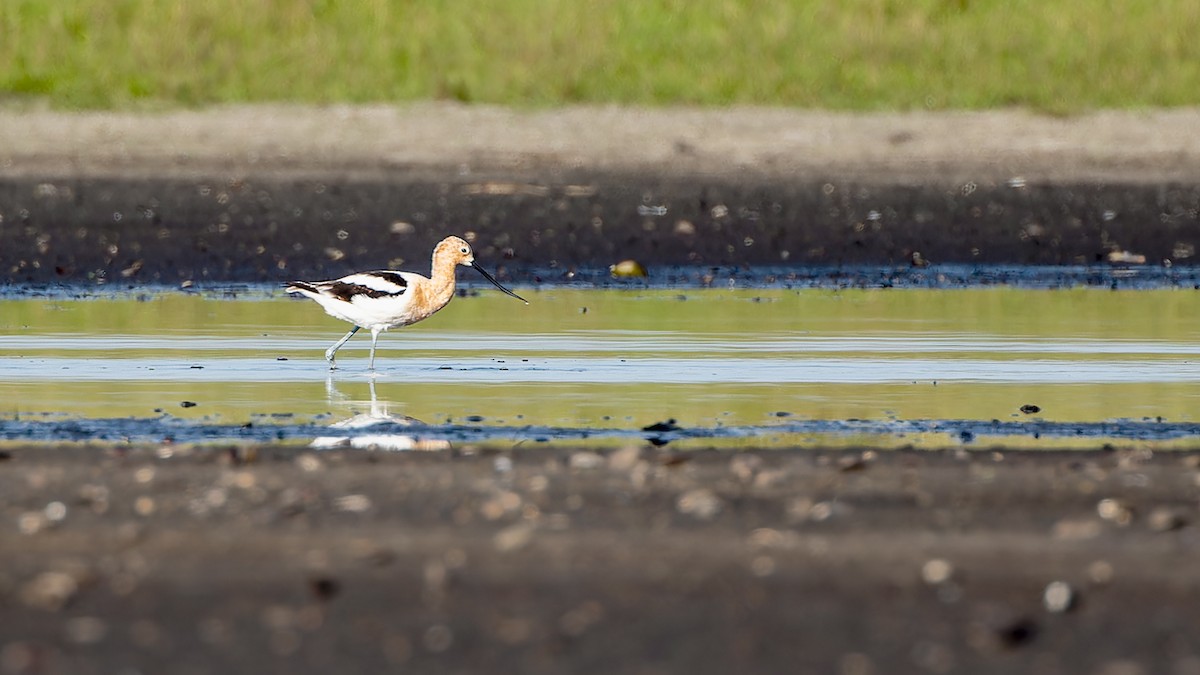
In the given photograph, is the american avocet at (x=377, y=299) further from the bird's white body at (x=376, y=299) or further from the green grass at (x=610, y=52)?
the green grass at (x=610, y=52)

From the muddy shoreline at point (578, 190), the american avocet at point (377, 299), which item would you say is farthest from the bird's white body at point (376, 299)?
the muddy shoreline at point (578, 190)

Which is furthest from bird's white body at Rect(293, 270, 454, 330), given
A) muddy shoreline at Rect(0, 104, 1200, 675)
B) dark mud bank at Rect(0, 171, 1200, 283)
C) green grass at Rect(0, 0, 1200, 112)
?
green grass at Rect(0, 0, 1200, 112)

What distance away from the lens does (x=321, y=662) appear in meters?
5.59

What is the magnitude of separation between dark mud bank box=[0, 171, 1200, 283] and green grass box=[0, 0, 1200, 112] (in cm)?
276

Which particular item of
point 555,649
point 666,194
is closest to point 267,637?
point 555,649

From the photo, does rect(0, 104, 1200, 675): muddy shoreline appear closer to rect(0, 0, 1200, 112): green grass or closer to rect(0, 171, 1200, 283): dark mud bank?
rect(0, 171, 1200, 283): dark mud bank

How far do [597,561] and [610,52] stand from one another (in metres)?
17.2

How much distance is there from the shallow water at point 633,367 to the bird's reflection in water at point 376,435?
4.0 inches

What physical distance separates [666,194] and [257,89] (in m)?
5.15

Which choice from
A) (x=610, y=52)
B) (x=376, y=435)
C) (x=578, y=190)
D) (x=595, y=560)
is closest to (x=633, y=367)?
(x=376, y=435)

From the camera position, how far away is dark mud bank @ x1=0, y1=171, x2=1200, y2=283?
16844 millimetres

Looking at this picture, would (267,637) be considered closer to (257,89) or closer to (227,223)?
(227,223)

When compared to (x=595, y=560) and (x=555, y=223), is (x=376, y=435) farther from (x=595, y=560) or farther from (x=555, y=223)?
(x=555, y=223)

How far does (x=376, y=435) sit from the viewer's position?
9.06 m
